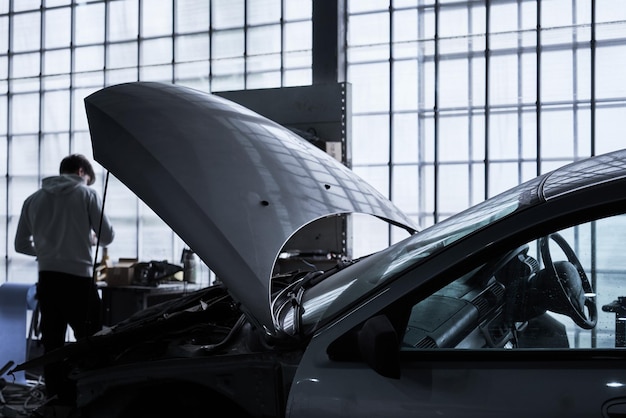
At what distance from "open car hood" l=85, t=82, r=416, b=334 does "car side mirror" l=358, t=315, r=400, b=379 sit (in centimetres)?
39

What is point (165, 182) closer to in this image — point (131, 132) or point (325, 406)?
point (131, 132)

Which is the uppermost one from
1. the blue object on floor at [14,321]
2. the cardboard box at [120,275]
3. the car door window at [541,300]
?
the car door window at [541,300]

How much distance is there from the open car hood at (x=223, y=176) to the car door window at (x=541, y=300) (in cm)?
52

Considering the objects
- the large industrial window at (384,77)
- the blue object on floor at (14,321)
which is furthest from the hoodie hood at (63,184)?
the large industrial window at (384,77)

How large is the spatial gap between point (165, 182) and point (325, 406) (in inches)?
38.0

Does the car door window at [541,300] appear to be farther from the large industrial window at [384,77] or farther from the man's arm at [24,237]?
the large industrial window at [384,77]

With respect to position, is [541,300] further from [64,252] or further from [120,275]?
[120,275]

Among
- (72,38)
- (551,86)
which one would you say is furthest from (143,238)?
(551,86)

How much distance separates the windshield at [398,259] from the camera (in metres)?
2.10

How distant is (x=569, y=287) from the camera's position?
1.99 meters

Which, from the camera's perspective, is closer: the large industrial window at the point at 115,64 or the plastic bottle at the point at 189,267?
the plastic bottle at the point at 189,267

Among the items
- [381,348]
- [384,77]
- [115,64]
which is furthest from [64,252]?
[115,64]

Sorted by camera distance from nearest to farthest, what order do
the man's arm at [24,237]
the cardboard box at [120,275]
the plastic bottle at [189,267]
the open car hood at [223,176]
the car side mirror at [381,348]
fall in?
the car side mirror at [381,348], the open car hood at [223,176], the man's arm at [24,237], the cardboard box at [120,275], the plastic bottle at [189,267]

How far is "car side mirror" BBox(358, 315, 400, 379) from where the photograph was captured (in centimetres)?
187
